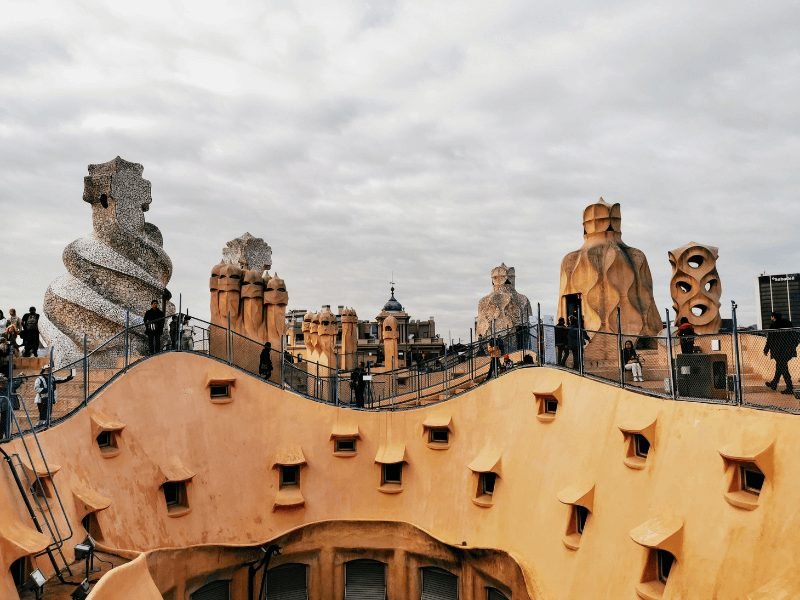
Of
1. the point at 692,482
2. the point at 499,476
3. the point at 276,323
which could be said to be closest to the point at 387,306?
the point at 276,323

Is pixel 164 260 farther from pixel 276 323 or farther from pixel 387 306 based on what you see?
pixel 387 306

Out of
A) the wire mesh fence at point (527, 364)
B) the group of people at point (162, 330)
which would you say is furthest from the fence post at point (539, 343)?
the group of people at point (162, 330)

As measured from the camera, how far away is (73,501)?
13.2 meters

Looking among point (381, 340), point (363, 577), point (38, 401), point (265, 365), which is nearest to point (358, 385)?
point (265, 365)

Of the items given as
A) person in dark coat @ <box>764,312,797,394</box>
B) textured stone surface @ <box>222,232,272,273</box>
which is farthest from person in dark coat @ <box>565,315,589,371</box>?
textured stone surface @ <box>222,232,272,273</box>

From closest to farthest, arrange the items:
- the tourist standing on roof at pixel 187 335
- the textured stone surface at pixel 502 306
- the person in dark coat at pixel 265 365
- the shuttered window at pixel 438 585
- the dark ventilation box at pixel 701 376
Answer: the dark ventilation box at pixel 701 376, the shuttered window at pixel 438 585, the tourist standing on roof at pixel 187 335, the person in dark coat at pixel 265 365, the textured stone surface at pixel 502 306

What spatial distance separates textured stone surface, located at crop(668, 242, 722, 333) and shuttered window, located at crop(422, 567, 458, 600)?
10.2 m

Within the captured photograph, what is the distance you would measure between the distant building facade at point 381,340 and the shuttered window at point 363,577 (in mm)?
35646

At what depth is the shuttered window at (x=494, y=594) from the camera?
15.6 m

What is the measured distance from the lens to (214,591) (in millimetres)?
16641

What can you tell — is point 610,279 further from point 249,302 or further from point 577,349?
point 249,302

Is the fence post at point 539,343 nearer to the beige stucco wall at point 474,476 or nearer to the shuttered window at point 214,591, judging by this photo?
the beige stucco wall at point 474,476

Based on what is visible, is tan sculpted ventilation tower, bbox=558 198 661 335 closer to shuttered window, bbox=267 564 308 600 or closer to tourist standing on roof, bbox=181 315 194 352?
shuttered window, bbox=267 564 308 600

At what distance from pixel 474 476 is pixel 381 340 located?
152 ft
